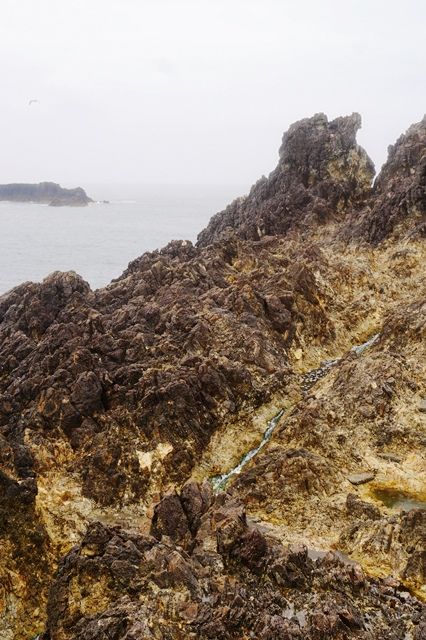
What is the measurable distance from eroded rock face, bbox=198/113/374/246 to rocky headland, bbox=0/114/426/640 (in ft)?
21.0

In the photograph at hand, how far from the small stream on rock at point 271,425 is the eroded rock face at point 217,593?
36.0ft

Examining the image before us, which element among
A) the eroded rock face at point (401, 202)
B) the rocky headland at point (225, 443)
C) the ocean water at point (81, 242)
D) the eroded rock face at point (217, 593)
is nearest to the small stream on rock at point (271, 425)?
the rocky headland at point (225, 443)

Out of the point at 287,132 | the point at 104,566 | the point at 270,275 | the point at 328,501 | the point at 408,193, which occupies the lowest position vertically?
the point at 328,501

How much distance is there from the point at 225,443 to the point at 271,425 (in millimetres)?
3753

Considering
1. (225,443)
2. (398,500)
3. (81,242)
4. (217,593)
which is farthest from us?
(81,242)

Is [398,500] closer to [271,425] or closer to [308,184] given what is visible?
[271,425]

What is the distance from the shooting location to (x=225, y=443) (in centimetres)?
3662

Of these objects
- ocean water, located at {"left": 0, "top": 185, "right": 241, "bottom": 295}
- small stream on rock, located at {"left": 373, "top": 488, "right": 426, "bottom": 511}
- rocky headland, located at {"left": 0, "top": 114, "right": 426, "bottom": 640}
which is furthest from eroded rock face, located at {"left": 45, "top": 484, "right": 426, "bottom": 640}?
ocean water, located at {"left": 0, "top": 185, "right": 241, "bottom": 295}

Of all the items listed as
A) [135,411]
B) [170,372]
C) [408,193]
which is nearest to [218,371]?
[170,372]

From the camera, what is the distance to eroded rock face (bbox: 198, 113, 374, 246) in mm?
74312

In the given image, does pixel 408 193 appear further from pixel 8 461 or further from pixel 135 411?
pixel 8 461

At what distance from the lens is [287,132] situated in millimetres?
84188

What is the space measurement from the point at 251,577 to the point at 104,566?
5.06 metres

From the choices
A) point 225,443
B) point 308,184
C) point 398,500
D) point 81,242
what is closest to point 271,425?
point 225,443
